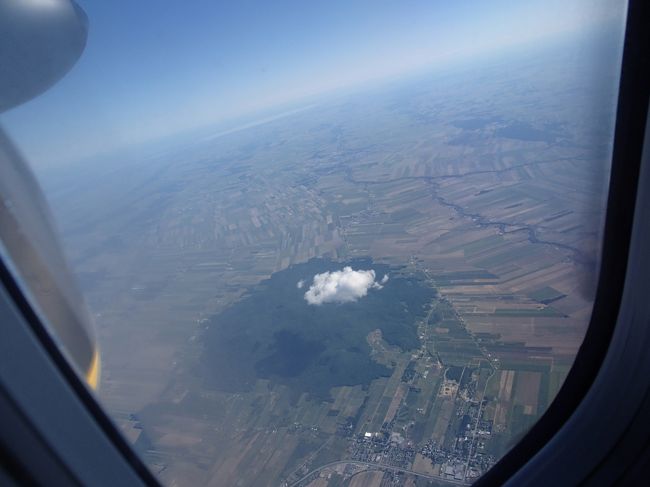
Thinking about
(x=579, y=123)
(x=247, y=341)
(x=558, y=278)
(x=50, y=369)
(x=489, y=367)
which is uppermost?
(x=579, y=123)

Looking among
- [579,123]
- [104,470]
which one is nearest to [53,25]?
[104,470]

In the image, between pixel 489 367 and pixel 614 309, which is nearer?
pixel 614 309

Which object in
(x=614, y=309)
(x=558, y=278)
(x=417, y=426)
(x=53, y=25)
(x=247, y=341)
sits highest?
(x=53, y=25)

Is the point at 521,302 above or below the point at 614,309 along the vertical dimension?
below

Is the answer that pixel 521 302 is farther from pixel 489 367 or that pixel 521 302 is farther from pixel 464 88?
pixel 464 88

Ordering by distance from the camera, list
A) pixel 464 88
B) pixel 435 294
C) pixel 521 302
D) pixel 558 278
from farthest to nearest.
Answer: pixel 464 88
pixel 435 294
pixel 521 302
pixel 558 278

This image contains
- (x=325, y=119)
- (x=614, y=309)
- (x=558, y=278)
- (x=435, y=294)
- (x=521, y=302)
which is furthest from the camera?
(x=325, y=119)

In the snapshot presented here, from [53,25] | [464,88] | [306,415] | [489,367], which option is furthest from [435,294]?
[464,88]

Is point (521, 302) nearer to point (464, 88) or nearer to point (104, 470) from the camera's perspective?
point (104, 470)

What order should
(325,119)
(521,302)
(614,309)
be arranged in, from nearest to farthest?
(614,309), (521,302), (325,119)
